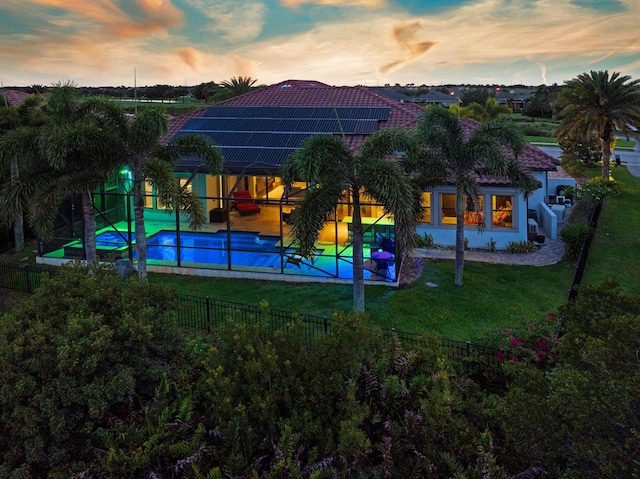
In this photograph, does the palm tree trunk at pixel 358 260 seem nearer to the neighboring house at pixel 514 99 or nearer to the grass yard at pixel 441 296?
the grass yard at pixel 441 296

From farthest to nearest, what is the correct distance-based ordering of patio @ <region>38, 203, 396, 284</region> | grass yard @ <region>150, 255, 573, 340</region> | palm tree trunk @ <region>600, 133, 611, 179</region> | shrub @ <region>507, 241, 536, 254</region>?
palm tree trunk @ <region>600, 133, 611, 179</region>
shrub @ <region>507, 241, 536, 254</region>
patio @ <region>38, 203, 396, 284</region>
grass yard @ <region>150, 255, 573, 340</region>

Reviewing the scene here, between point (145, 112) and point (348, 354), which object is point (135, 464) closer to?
point (348, 354)

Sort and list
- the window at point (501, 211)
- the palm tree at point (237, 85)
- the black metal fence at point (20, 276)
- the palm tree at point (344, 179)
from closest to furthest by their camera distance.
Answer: the palm tree at point (344, 179), the black metal fence at point (20, 276), the window at point (501, 211), the palm tree at point (237, 85)

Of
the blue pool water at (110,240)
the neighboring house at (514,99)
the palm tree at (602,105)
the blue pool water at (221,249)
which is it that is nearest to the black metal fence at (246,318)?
the blue pool water at (110,240)

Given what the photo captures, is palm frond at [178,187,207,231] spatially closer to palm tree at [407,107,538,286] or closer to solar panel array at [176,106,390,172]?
solar panel array at [176,106,390,172]

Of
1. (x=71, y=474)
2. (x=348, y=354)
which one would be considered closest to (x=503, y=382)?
(x=348, y=354)

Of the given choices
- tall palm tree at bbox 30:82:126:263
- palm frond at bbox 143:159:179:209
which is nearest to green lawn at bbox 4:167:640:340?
palm frond at bbox 143:159:179:209

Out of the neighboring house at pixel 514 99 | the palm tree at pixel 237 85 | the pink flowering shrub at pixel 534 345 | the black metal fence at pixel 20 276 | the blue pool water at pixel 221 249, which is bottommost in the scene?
the pink flowering shrub at pixel 534 345
